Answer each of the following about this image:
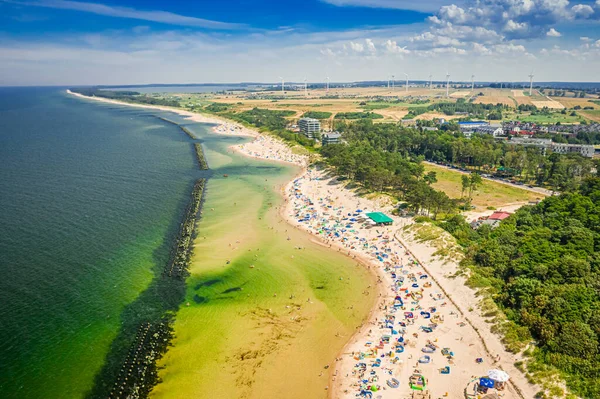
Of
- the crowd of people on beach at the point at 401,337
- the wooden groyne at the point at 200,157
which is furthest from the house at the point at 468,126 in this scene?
the crowd of people on beach at the point at 401,337

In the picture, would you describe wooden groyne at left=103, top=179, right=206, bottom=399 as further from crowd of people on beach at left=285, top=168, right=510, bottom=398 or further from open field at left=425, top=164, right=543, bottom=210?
open field at left=425, top=164, right=543, bottom=210

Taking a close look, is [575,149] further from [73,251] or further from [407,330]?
[73,251]

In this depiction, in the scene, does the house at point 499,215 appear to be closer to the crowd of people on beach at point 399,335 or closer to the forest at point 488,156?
the crowd of people on beach at point 399,335

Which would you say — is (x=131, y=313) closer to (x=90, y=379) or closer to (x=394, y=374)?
(x=90, y=379)

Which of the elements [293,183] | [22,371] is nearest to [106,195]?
[293,183]

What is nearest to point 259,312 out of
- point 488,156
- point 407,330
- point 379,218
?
point 407,330

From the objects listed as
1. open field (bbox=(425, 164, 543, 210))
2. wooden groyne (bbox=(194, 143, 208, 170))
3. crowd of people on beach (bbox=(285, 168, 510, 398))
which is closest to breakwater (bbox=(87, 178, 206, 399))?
crowd of people on beach (bbox=(285, 168, 510, 398))
